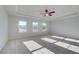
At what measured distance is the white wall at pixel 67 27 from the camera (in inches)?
268

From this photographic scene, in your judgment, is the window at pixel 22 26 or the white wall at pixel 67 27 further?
the window at pixel 22 26

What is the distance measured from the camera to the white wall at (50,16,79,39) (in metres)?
6.80

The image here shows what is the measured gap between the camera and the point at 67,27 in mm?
7754

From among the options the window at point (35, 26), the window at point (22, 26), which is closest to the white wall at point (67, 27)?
the window at point (35, 26)

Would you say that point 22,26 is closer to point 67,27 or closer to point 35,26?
point 35,26

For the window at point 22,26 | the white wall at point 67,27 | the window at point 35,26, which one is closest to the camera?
the white wall at point 67,27

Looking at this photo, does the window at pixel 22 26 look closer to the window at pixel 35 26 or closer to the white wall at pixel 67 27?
the window at pixel 35 26

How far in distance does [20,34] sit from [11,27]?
4.10 feet

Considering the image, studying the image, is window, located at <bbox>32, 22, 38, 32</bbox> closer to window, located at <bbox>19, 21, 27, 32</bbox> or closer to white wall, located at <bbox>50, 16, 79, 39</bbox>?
window, located at <bbox>19, 21, 27, 32</bbox>

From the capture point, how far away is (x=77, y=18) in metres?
6.63

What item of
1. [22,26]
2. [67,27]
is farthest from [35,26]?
[67,27]

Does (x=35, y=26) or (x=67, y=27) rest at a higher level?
(x=35, y=26)

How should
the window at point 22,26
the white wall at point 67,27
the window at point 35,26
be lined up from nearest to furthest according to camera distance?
the white wall at point 67,27
the window at point 22,26
the window at point 35,26
